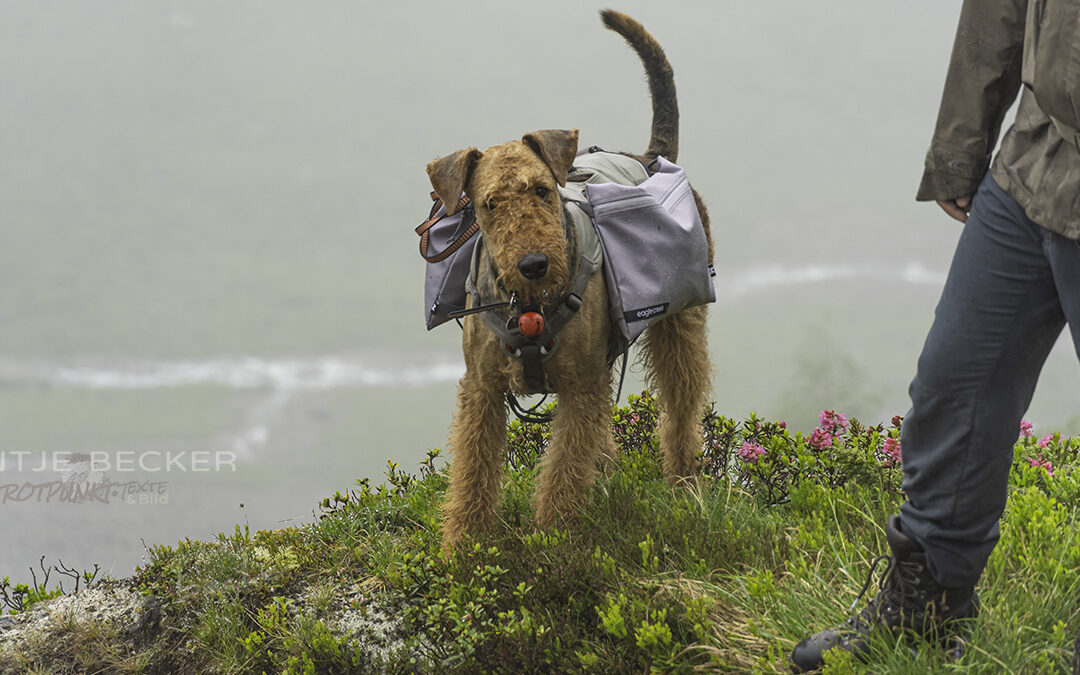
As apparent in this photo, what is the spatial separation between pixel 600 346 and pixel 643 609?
1250 mm

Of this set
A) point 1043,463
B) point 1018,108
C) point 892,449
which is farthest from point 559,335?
point 1043,463

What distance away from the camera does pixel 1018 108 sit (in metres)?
2.60

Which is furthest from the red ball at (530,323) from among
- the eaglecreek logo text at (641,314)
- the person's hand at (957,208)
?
the person's hand at (957,208)

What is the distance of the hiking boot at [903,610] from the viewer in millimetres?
2936

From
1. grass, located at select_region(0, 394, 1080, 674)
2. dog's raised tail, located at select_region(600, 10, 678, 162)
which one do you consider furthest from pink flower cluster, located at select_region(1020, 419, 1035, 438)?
dog's raised tail, located at select_region(600, 10, 678, 162)

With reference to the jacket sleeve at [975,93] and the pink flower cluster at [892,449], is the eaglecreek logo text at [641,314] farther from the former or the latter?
the pink flower cluster at [892,449]

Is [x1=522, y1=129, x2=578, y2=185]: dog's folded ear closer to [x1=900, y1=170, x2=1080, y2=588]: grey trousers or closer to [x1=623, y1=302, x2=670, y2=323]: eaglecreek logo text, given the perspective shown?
[x1=623, y1=302, x2=670, y2=323]: eaglecreek logo text

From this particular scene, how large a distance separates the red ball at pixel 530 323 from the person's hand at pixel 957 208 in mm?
1628

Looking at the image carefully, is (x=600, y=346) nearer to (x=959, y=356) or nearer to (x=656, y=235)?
(x=656, y=235)

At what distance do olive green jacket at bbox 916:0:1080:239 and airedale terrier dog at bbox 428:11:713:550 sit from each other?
1.52 meters

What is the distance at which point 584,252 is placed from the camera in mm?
4039

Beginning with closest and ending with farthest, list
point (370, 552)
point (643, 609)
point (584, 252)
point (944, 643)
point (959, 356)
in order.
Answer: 1. point (959, 356)
2. point (944, 643)
3. point (643, 609)
4. point (584, 252)
5. point (370, 552)

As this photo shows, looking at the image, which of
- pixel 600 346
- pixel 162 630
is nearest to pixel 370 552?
pixel 162 630

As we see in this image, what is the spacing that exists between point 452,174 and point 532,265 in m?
0.64
